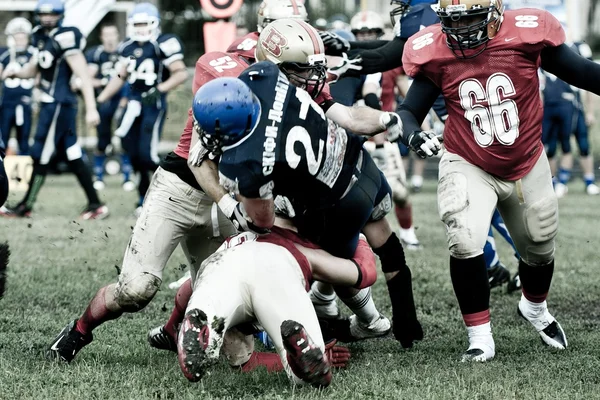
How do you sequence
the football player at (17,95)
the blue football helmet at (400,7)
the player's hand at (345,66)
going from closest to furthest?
the player's hand at (345,66)
the blue football helmet at (400,7)
the football player at (17,95)

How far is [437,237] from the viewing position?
27.3 ft

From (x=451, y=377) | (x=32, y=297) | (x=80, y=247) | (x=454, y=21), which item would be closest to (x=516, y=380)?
(x=451, y=377)

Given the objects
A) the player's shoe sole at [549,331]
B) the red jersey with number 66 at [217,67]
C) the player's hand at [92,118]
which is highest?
the red jersey with number 66 at [217,67]

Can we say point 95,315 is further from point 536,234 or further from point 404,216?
point 404,216

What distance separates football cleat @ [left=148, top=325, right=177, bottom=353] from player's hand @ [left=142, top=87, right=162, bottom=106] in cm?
513

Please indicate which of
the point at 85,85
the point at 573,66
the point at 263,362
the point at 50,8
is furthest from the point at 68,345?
the point at 50,8

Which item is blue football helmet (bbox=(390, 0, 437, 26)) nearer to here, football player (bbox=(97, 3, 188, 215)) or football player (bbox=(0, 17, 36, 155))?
football player (bbox=(97, 3, 188, 215))

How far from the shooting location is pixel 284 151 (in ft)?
11.7

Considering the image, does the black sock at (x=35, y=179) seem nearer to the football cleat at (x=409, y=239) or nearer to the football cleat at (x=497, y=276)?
the football cleat at (x=409, y=239)

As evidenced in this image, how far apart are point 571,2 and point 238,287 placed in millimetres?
15549

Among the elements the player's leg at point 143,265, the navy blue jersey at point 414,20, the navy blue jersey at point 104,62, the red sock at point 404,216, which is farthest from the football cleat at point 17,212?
the player's leg at point 143,265

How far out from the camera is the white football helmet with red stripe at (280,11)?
4.71 meters

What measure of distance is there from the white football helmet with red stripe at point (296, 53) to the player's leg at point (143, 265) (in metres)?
0.72

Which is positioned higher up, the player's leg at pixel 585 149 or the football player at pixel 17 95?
the football player at pixel 17 95
